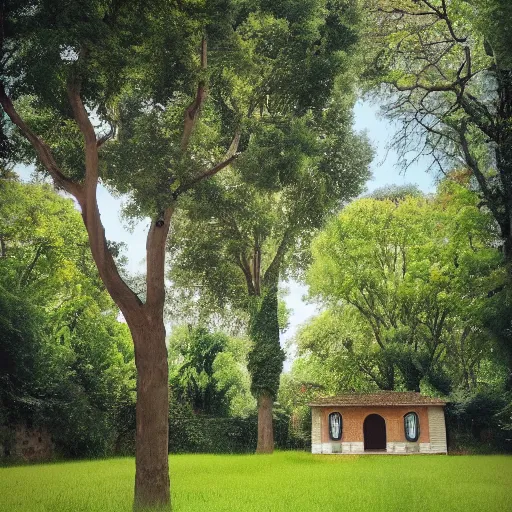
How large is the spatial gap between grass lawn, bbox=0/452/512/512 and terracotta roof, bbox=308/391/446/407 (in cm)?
519

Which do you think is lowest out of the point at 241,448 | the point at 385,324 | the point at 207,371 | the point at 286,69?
the point at 241,448

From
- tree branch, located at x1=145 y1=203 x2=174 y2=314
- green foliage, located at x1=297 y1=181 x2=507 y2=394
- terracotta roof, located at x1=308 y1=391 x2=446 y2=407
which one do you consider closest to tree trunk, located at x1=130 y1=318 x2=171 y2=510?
tree branch, located at x1=145 y1=203 x2=174 y2=314

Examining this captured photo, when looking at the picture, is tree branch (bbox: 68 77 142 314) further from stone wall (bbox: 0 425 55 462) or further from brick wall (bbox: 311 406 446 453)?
A: brick wall (bbox: 311 406 446 453)

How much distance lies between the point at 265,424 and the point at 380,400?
5.07 metres

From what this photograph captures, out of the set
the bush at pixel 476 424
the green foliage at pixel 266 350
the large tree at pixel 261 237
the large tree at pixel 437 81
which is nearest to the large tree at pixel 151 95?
the large tree at pixel 261 237

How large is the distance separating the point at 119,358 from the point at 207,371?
4739 millimetres

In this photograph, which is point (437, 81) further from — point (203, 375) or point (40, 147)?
point (203, 375)

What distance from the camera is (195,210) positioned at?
57.4 ft

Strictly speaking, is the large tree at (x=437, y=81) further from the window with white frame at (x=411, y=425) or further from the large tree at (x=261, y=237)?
the window with white frame at (x=411, y=425)

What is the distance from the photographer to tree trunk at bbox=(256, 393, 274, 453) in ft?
77.2

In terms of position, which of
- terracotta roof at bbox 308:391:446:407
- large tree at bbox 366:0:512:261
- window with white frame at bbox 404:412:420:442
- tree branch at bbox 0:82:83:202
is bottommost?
window with white frame at bbox 404:412:420:442

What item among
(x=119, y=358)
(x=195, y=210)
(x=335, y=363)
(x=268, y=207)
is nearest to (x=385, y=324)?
(x=335, y=363)

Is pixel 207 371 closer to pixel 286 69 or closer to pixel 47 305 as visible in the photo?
pixel 47 305

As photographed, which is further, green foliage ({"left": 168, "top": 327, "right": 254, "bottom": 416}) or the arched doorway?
the arched doorway
